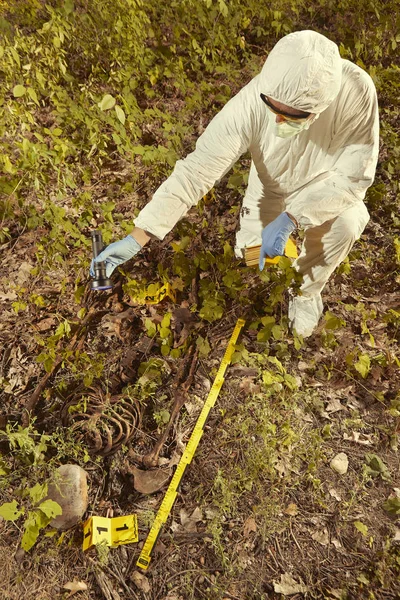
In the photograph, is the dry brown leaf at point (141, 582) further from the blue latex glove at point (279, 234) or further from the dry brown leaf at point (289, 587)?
the blue latex glove at point (279, 234)

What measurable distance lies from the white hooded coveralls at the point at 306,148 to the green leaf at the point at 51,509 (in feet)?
4.67

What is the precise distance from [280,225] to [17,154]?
8.66ft

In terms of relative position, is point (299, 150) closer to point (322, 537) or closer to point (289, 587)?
point (322, 537)

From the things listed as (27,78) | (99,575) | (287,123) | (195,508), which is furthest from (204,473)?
(27,78)

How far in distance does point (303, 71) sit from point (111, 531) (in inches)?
93.0

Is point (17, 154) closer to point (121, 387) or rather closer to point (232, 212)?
point (232, 212)

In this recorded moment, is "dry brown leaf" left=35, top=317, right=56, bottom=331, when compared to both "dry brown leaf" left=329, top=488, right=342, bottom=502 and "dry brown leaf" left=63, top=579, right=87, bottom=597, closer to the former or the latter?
"dry brown leaf" left=63, top=579, right=87, bottom=597

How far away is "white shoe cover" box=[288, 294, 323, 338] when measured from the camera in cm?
267

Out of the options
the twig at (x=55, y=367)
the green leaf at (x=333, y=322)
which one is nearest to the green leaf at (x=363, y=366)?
the green leaf at (x=333, y=322)

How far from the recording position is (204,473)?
89.4 inches

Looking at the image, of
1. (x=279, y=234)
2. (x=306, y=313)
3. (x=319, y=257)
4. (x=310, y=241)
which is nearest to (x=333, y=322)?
(x=306, y=313)

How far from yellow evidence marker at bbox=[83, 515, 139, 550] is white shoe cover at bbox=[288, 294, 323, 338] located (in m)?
1.53

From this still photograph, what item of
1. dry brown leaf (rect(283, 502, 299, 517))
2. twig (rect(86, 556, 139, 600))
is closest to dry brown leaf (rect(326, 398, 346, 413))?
dry brown leaf (rect(283, 502, 299, 517))

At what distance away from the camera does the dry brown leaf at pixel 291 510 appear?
217 centimetres
